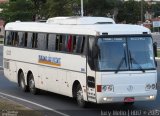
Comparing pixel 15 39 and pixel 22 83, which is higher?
pixel 15 39

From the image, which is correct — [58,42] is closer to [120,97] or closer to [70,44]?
[70,44]

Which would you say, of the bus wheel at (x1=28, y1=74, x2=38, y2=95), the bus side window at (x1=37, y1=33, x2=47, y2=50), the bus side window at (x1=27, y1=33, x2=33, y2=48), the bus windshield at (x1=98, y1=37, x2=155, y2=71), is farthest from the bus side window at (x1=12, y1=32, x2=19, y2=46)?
the bus windshield at (x1=98, y1=37, x2=155, y2=71)

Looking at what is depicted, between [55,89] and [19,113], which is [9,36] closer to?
[55,89]

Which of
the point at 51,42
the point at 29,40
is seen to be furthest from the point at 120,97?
the point at 29,40

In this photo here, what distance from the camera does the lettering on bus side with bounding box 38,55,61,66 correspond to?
717 inches

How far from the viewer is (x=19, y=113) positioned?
13688 mm

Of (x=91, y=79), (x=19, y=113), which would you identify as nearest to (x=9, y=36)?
(x=91, y=79)

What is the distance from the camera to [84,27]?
1666 centimetres

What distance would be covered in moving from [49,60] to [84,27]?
8.70ft

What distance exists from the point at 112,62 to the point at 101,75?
545 millimetres

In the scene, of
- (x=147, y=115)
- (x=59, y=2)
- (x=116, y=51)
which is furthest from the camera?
(x=59, y=2)

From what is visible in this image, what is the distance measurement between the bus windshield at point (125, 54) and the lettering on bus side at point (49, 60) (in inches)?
113

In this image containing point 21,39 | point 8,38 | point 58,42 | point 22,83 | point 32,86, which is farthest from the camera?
point 8,38

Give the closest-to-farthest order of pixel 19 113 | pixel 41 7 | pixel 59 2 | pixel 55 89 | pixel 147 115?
1. pixel 19 113
2. pixel 147 115
3. pixel 55 89
4. pixel 59 2
5. pixel 41 7
